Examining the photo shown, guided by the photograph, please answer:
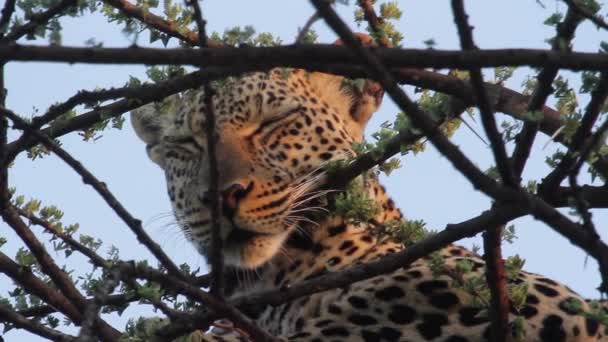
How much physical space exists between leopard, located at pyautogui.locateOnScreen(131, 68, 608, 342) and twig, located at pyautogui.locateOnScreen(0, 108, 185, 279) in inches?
46.1

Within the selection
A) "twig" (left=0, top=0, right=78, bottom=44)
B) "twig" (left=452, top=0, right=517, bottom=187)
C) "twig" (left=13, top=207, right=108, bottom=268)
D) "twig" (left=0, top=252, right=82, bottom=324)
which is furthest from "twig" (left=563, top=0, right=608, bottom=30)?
"twig" (left=0, top=252, right=82, bottom=324)

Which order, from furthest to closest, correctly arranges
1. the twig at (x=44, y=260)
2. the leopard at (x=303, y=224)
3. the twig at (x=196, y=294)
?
the leopard at (x=303, y=224), the twig at (x=44, y=260), the twig at (x=196, y=294)

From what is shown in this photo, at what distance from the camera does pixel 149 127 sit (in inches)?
295

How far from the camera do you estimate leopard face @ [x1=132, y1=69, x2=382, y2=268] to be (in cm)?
596

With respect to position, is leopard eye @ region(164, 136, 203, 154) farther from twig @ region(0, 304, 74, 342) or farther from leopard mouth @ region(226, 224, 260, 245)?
twig @ region(0, 304, 74, 342)

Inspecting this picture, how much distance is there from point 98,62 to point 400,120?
92.3 inches

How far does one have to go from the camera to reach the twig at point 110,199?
3.47 meters

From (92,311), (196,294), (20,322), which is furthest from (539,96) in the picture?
(20,322)

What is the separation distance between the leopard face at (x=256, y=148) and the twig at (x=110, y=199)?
1853 millimetres

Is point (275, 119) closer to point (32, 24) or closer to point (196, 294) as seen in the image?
point (32, 24)

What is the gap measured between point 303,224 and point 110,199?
2.71 m

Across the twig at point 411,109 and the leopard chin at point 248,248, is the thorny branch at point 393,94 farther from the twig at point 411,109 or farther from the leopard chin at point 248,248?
the leopard chin at point 248,248

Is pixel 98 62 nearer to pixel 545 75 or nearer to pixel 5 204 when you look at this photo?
pixel 545 75

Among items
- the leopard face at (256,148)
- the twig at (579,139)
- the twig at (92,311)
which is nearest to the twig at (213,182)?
the twig at (92,311)
